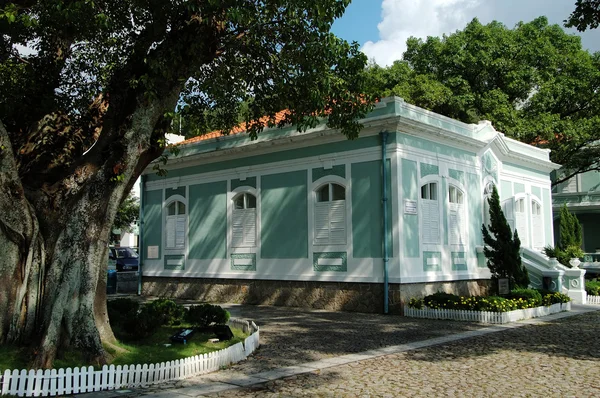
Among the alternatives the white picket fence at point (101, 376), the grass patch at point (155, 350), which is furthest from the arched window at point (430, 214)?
the white picket fence at point (101, 376)

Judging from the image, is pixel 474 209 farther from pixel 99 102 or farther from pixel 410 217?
pixel 99 102

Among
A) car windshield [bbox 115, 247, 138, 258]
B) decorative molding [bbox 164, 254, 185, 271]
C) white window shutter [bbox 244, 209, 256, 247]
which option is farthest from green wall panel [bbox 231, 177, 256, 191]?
car windshield [bbox 115, 247, 138, 258]

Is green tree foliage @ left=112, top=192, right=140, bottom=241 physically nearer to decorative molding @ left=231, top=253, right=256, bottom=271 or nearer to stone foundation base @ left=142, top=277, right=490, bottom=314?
stone foundation base @ left=142, top=277, right=490, bottom=314

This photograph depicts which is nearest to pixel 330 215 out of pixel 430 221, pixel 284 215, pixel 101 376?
pixel 284 215

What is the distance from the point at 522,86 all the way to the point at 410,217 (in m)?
14.1

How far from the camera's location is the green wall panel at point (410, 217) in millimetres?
14523

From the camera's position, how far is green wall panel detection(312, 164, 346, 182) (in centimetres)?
1567

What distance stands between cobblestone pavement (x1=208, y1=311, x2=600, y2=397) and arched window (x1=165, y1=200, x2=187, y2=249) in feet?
37.1

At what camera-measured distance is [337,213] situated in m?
15.7

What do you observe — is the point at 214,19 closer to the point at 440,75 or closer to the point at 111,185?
the point at 111,185

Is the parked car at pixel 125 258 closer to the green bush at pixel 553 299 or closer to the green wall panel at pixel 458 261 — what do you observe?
the green wall panel at pixel 458 261

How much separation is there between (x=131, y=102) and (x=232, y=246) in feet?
32.8

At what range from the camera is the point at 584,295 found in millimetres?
17375

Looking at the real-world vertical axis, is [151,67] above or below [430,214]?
above
